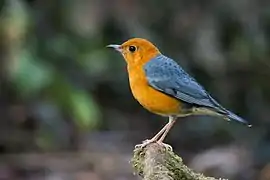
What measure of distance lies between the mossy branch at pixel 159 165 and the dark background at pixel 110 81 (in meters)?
3.15

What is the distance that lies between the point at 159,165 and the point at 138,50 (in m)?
1.40

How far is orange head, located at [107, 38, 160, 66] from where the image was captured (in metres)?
4.63

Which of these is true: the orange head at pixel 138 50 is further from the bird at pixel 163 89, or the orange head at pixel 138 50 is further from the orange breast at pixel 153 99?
the orange breast at pixel 153 99

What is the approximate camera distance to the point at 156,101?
4.36 meters

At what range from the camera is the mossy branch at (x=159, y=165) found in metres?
3.15

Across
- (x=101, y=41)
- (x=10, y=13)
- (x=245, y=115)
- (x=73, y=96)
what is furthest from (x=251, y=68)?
(x=10, y=13)

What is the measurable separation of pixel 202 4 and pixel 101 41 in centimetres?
104

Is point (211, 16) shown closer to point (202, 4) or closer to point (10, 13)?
point (202, 4)

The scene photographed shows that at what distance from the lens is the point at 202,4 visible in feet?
26.8

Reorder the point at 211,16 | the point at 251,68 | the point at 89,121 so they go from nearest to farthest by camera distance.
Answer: the point at 89,121, the point at 211,16, the point at 251,68

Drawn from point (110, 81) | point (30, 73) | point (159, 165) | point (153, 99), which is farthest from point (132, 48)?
point (110, 81)

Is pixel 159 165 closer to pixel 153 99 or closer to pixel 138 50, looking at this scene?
pixel 153 99

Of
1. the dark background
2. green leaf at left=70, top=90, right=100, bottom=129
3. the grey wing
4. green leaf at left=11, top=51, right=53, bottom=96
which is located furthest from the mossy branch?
green leaf at left=70, top=90, right=100, bottom=129

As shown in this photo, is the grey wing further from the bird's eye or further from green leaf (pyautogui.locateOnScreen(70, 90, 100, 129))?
green leaf (pyautogui.locateOnScreen(70, 90, 100, 129))
